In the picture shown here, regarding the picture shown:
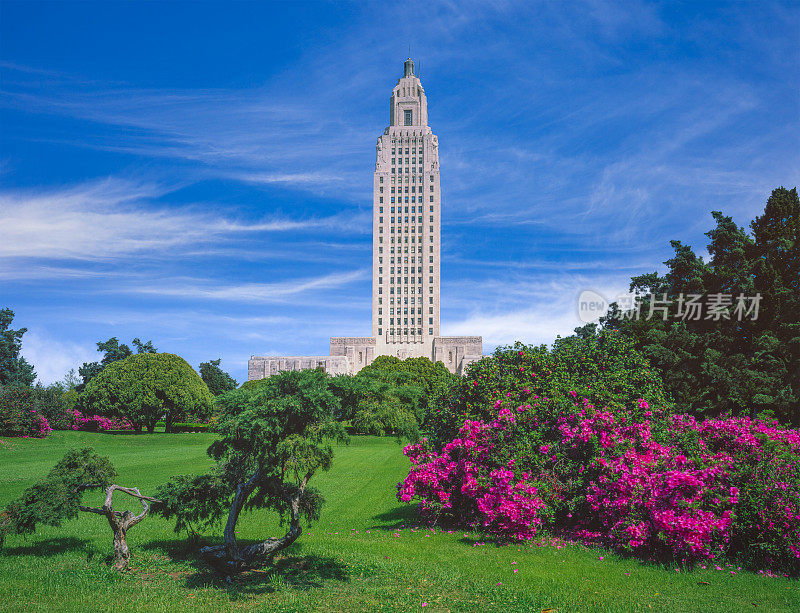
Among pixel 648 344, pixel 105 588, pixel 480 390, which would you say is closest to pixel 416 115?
pixel 648 344

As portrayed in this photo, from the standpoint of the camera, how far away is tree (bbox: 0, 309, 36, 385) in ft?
162

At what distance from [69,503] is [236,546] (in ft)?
9.62

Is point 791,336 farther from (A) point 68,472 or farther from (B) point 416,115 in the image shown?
(B) point 416,115

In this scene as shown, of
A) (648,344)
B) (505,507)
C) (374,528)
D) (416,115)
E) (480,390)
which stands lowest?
(374,528)

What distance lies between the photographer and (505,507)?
440 inches

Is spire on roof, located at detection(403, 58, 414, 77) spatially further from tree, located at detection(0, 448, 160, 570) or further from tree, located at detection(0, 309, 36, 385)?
tree, located at detection(0, 448, 160, 570)

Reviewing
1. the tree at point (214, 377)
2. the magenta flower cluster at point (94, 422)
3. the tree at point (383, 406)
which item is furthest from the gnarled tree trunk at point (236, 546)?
the tree at point (214, 377)

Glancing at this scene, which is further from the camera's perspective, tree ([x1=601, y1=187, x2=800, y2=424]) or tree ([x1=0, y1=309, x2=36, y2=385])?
tree ([x1=0, y1=309, x2=36, y2=385])

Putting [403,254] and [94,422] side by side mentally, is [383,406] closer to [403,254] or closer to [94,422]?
[94,422]

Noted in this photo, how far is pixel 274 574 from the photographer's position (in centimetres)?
949

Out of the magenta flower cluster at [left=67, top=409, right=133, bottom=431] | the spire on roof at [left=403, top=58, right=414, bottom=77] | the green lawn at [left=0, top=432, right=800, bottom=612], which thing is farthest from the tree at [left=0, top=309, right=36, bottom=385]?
the spire on roof at [left=403, top=58, right=414, bottom=77]

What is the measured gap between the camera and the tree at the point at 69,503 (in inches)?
374

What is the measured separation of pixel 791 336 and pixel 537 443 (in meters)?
14.6

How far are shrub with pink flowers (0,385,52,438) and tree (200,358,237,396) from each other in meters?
41.4
